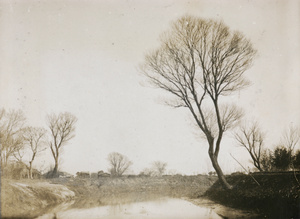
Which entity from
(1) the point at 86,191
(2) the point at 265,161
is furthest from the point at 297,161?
(1) the point at 86,191

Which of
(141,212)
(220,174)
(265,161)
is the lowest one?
(141,212)

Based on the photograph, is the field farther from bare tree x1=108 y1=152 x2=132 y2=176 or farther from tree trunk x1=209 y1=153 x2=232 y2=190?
tree trunk x1=209 y1=153 x2=232 y2=190

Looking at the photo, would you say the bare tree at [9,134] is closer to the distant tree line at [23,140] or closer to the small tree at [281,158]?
the distant tree line at [23,140]

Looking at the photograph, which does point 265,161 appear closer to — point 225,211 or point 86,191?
point 225,211

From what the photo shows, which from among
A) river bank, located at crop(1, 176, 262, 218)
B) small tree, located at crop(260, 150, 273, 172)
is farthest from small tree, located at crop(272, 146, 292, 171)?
river bank, located at crop(1, 176, 262, 218)

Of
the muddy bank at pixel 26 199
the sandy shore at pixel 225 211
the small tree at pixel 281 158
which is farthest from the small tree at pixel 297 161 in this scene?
the muddy bank at pixel 26 199

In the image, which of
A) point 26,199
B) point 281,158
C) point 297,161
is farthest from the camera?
point 281,158

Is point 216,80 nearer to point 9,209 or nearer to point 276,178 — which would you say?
point 276,178

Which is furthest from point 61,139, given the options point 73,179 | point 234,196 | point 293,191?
point 293,191
